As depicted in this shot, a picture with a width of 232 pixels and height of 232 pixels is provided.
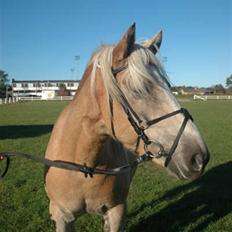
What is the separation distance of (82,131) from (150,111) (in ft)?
2.85

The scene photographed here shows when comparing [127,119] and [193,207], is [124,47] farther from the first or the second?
[193,207]

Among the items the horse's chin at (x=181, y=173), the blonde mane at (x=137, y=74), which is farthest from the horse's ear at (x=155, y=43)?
the horse's chin at (x=181, y=173)

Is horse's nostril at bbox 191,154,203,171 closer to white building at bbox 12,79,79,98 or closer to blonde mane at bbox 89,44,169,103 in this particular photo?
blonde mane at bbox 89,44,169,103

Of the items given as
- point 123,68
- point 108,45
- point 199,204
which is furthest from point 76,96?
point 199,204

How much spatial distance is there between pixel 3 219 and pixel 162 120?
4.14m

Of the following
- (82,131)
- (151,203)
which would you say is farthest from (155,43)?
(151,203)

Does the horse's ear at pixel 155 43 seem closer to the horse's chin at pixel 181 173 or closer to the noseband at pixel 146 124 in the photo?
the noseband at pixel 146 124

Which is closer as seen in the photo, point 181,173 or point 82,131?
point 181,173

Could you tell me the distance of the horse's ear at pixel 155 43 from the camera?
2725mm

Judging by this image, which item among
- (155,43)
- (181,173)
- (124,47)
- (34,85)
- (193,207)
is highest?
(34,85)

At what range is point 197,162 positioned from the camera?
2262mm

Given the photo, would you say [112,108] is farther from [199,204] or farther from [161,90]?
[199,204]

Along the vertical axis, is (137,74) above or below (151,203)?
above

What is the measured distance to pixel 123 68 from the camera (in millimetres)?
2396
